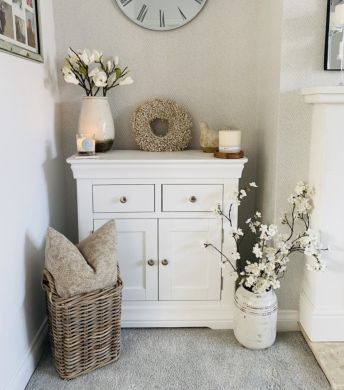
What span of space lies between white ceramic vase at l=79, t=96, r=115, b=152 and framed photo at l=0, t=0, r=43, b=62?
1.04 feet

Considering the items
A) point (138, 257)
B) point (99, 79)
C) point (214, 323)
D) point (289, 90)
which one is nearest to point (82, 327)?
point (138, 257)

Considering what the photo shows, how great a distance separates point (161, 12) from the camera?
2.21 meters

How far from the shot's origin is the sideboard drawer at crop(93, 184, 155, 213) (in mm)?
1979

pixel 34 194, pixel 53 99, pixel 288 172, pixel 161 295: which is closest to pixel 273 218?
pixel 288 172

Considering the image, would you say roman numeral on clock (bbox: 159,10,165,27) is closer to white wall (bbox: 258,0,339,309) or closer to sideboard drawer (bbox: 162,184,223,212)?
white wall (bbox: 258,0,339,309)

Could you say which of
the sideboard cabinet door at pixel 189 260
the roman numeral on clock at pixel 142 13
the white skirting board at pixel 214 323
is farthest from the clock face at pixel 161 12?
the white skirting board at pixel 214 323

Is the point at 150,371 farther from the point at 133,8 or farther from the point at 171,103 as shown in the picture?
the point at 133,8

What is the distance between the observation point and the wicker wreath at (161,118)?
7.34 feet

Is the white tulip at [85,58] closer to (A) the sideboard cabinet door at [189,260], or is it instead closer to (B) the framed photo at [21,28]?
(B) the framed photo at [21,28]

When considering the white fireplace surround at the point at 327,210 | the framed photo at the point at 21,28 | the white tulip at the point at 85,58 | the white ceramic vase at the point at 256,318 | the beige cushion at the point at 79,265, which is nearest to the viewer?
the framed photo at the point at 21,28

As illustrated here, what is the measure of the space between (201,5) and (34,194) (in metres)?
1.34

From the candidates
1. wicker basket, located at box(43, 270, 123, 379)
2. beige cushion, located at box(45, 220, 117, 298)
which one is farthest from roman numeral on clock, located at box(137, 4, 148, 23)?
wicker basket, located at box(43, 270, 123, 379)

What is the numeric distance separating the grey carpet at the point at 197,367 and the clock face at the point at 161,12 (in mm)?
1649

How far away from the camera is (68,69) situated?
2.04 meters
